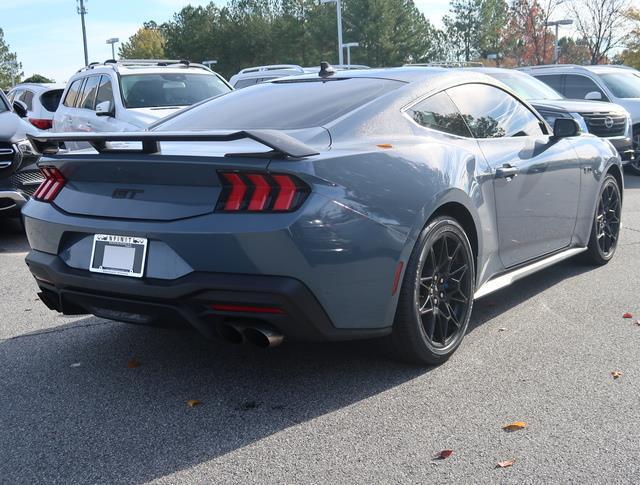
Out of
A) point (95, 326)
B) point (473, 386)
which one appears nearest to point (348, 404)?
point (473, 386)

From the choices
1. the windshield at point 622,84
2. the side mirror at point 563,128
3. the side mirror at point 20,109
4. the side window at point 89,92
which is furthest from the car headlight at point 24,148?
the windshield at point 622,84

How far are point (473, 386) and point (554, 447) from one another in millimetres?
697

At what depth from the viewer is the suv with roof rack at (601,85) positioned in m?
13.9

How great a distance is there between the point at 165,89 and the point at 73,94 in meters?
2.32

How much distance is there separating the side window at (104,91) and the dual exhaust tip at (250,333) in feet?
24.1

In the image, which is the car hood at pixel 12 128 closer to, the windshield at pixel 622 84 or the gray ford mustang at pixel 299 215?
the gray ford mustang at pixel 299 215

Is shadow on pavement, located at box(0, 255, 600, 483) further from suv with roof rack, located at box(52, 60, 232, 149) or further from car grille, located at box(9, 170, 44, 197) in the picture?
suv with roof rack, located at box(52, 60, 232, 149)

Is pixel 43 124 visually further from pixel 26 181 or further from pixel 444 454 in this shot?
pixel 444 454

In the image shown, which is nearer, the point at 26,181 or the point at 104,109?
the point at 26,181

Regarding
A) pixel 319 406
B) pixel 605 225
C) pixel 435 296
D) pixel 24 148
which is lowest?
pixel 319 406

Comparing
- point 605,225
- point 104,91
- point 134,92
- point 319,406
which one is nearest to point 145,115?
point 134,92

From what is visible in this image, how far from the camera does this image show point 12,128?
28.0 ft

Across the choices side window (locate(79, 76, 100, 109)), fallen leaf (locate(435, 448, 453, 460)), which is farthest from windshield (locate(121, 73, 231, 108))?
fallen leaf (locate(435, 448, 453, 460))

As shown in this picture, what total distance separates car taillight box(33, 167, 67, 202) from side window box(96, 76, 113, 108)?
6.36 m
